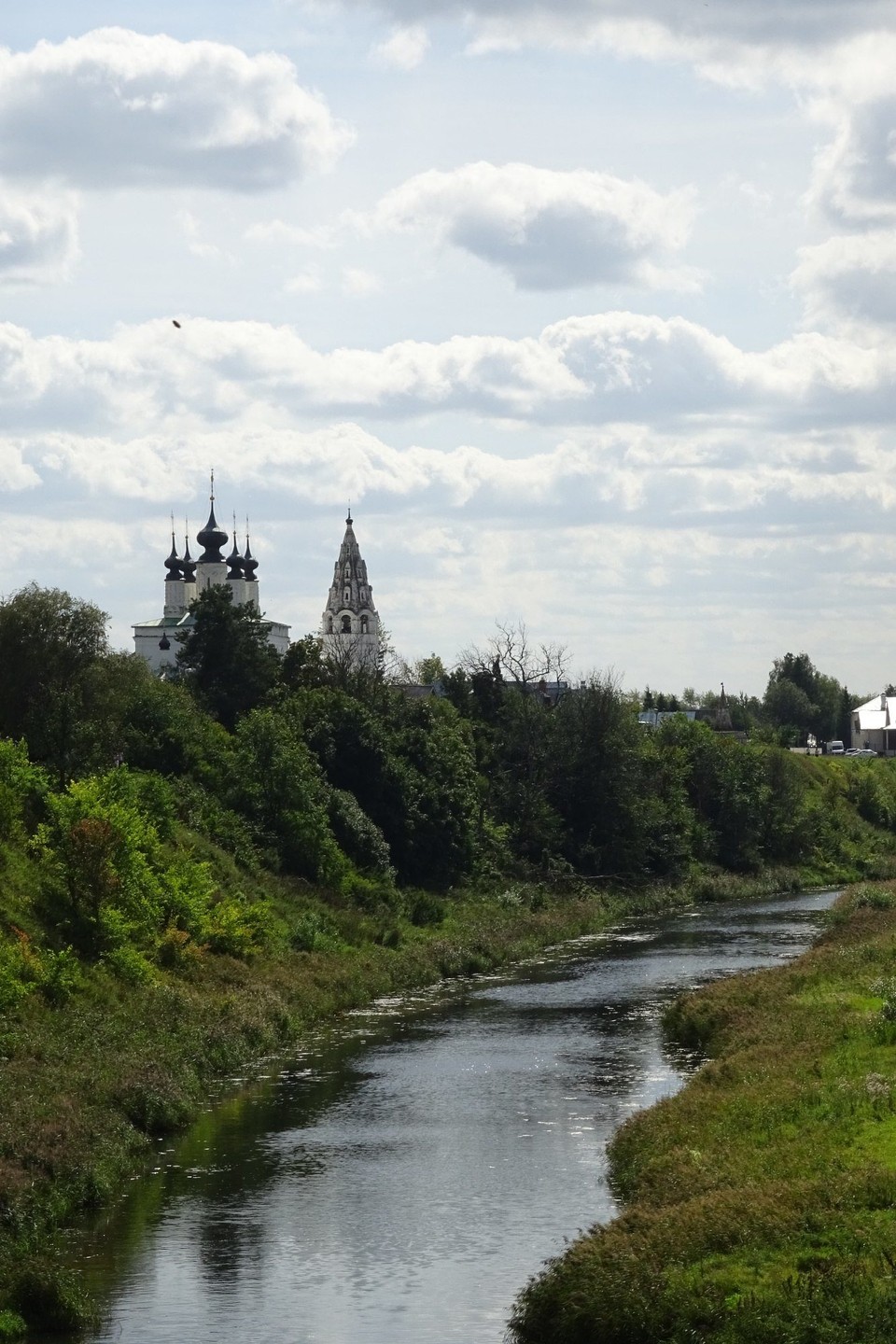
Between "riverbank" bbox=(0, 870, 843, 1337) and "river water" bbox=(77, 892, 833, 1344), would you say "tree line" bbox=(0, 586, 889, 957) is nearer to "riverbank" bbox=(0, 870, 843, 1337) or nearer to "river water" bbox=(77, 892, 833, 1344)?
"riverbank" bbox=(0, 870, 843, 1337)

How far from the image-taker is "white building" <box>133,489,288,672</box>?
163 m

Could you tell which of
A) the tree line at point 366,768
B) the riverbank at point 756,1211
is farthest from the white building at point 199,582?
the riverbank at point 756,1211

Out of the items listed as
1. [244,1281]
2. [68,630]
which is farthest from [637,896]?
[244,1281]

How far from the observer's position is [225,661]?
296 ft

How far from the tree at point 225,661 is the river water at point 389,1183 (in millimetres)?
36937

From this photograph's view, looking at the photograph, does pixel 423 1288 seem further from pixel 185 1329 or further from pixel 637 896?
pixel 637 896

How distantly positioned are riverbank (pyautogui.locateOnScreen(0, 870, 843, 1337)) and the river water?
2.77 ft

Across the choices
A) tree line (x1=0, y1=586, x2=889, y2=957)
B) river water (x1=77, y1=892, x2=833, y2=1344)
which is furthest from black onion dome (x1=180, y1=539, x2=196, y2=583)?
river water (x1=77, y1=892, x2=833, y2=1344)

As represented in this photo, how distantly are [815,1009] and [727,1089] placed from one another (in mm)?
8306

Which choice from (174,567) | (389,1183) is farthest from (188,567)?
(389,1183)

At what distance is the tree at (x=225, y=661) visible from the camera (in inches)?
3529

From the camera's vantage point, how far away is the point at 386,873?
7462 centimetres

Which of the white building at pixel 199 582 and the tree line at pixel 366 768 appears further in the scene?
the white building at pixel 199 582

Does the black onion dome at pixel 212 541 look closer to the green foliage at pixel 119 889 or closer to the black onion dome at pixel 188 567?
the black onion dome at pixel 188 567
